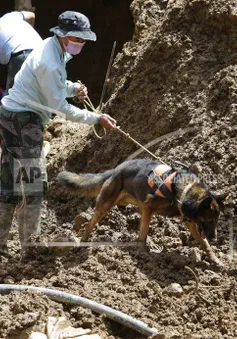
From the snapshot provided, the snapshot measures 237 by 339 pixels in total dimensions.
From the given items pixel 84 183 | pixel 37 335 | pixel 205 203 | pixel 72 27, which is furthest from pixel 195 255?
pixel 72 27

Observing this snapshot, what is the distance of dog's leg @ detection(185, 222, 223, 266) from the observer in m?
7.05

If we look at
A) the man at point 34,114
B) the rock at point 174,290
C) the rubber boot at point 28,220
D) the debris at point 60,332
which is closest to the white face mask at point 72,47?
the man at point 34,114

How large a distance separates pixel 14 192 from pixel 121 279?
5.62ft

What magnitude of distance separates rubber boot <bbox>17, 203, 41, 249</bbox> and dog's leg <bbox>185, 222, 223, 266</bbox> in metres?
1.58

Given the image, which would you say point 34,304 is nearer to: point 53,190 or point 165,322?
point 165,322

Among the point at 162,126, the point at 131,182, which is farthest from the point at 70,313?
the point at 162,126

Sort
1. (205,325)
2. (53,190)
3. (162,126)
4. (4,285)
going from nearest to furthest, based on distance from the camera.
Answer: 1. (205,325)
2. (4,285)
3. (162,126)
4. (53,190)

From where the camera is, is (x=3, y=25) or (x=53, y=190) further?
(x=53, y=190)

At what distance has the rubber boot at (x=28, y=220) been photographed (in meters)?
7.69

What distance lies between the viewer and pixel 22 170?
7.63m

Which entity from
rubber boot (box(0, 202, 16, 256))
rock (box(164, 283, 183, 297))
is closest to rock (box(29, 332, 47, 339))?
rock (box(164, 283, 183, 297))

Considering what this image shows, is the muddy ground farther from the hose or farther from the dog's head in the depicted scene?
the dog's head

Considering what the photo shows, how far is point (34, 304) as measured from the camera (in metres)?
6.19

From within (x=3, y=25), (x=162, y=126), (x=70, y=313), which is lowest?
(x=70, y=313)
